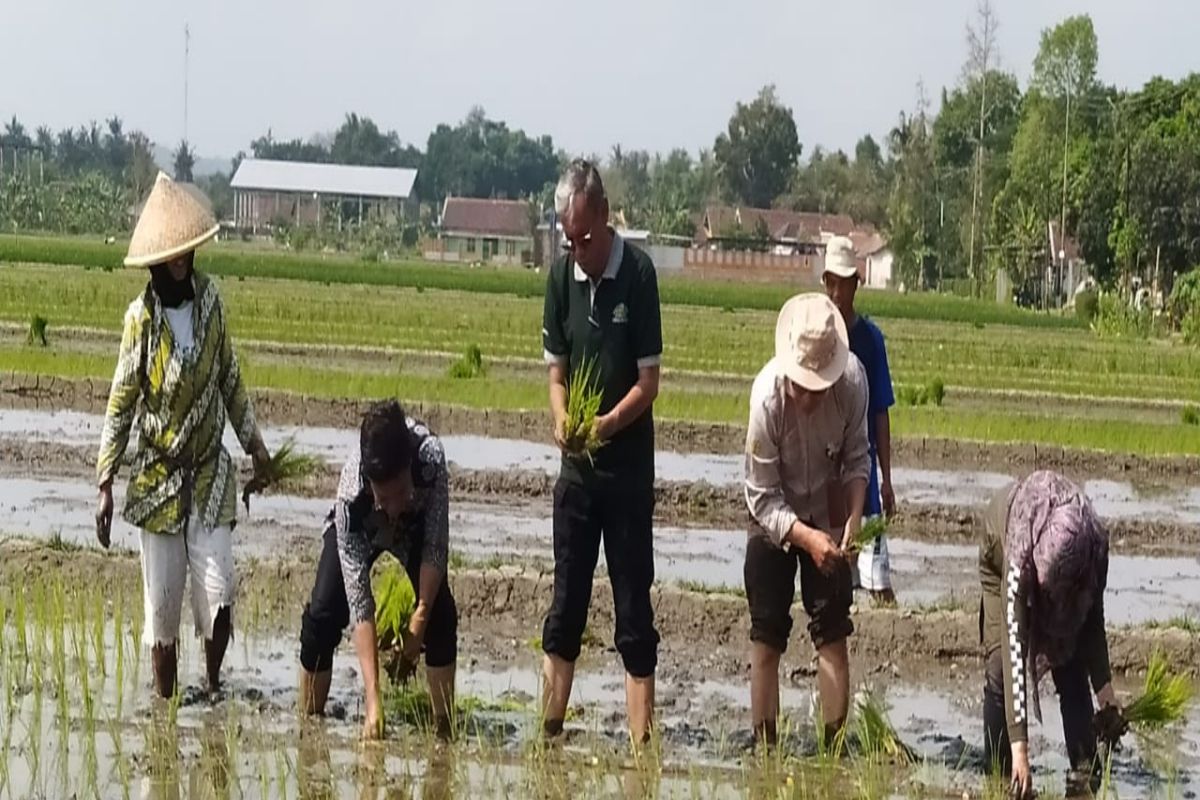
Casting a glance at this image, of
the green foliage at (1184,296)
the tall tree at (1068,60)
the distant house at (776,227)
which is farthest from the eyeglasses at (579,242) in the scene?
the distant house at (776,227)

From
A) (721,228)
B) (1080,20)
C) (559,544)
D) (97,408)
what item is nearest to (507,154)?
(721,228)

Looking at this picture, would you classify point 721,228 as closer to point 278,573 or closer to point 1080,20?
point 1080,20

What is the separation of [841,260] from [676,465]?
6310 mm

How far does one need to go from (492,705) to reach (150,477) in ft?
4.08

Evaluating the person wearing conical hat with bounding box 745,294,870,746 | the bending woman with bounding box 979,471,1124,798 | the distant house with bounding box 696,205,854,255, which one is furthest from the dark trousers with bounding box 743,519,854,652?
the distant house with bounding box 696,205,854,255

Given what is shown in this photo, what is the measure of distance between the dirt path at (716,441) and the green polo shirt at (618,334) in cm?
791

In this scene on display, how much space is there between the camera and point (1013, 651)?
15.1 feet

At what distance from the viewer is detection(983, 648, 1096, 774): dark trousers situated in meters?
5.11

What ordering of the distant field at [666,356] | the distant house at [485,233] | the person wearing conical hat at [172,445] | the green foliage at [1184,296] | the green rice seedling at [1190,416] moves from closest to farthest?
1. the person wearing conical hat at [172,445]
2. the distant field at [666,356]
3. the green rice seedling at [1190,416]
4. the green foliage at [1184,296]
5. the distant house at [485,233]

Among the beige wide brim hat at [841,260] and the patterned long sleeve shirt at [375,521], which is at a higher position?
the beige wide brim hat at [841,260]

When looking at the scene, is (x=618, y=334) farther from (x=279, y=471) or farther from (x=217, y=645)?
(x=217, y=645)

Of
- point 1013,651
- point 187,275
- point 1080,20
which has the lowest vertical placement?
point 1013,651

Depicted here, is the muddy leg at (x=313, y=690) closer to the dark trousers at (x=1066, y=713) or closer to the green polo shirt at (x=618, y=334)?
the green polo shirt at (x=618, y=334)

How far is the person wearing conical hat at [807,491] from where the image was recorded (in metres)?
5.26
